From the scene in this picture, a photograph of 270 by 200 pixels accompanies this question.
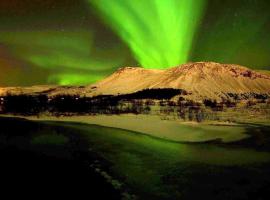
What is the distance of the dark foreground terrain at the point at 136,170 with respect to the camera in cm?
1623

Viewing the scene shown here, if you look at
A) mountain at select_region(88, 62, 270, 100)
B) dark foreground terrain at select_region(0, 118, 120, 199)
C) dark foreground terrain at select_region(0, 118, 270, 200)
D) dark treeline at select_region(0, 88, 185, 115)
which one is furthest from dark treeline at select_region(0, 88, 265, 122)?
dark foreground terrain at select_region(0, 118, 120, 199)

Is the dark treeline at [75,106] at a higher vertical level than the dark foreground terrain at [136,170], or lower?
Result: higher

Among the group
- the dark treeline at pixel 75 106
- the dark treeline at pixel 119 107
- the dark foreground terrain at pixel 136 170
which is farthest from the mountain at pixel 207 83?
the dark foreground terrain at pixel 136 170

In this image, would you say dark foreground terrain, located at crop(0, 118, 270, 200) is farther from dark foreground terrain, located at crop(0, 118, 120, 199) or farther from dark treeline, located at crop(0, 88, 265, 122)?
dark treeline, located at crop(0, 88, 265, 122)

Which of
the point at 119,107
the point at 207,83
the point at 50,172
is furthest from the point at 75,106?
the point at 207,83

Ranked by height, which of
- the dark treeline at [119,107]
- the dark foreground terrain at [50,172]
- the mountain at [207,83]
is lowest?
the dark foreground terrain at [50,172]

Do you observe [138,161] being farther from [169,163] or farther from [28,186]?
[28,186]

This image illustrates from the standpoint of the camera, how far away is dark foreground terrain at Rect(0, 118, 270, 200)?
53.3 ft

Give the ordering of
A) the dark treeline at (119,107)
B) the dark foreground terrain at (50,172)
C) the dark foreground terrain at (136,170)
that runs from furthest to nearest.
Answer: the dark treeline at (119,107) → the dark foreground terrain at (50,172) → the dark foreground terrain at (136,170)

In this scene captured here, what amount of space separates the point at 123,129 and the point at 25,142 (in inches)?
493

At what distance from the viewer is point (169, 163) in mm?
21938

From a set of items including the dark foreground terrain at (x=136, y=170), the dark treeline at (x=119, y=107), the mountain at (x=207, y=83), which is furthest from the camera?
the mountain at (x=207, y=83)

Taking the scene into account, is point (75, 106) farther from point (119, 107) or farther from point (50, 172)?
point (50, 172)

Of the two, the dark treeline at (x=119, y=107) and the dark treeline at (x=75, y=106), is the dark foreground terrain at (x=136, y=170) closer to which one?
the dark treeline at (x=119, y=107)
